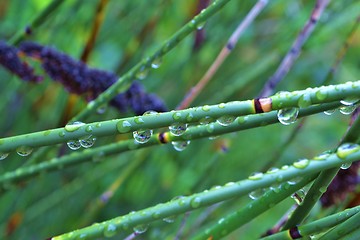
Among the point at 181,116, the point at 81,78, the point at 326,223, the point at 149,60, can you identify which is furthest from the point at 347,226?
the point at 81,78

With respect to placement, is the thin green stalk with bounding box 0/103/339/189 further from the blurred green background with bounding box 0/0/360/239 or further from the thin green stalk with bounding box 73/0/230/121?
the blurred green background with bounding box 0/0/360/239

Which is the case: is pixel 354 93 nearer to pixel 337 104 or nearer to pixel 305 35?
pixel 337 104

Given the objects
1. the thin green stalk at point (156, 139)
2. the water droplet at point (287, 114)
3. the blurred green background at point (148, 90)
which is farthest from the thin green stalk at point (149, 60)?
the blurred green background at point (148, 90)

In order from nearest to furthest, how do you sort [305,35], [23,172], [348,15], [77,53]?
[23,172], [305,35], [348,15], [77,53]

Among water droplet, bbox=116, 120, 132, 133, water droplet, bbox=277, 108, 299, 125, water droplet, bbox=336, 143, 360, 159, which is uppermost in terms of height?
water droplet, bbox=116, 120, 132, 133

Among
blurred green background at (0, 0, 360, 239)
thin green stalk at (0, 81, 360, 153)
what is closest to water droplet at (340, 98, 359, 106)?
thin green stalk at (0, 81, 360, 153)

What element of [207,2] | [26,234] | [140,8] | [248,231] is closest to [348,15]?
[207,2]

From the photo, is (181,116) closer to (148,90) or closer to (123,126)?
(123,126)
